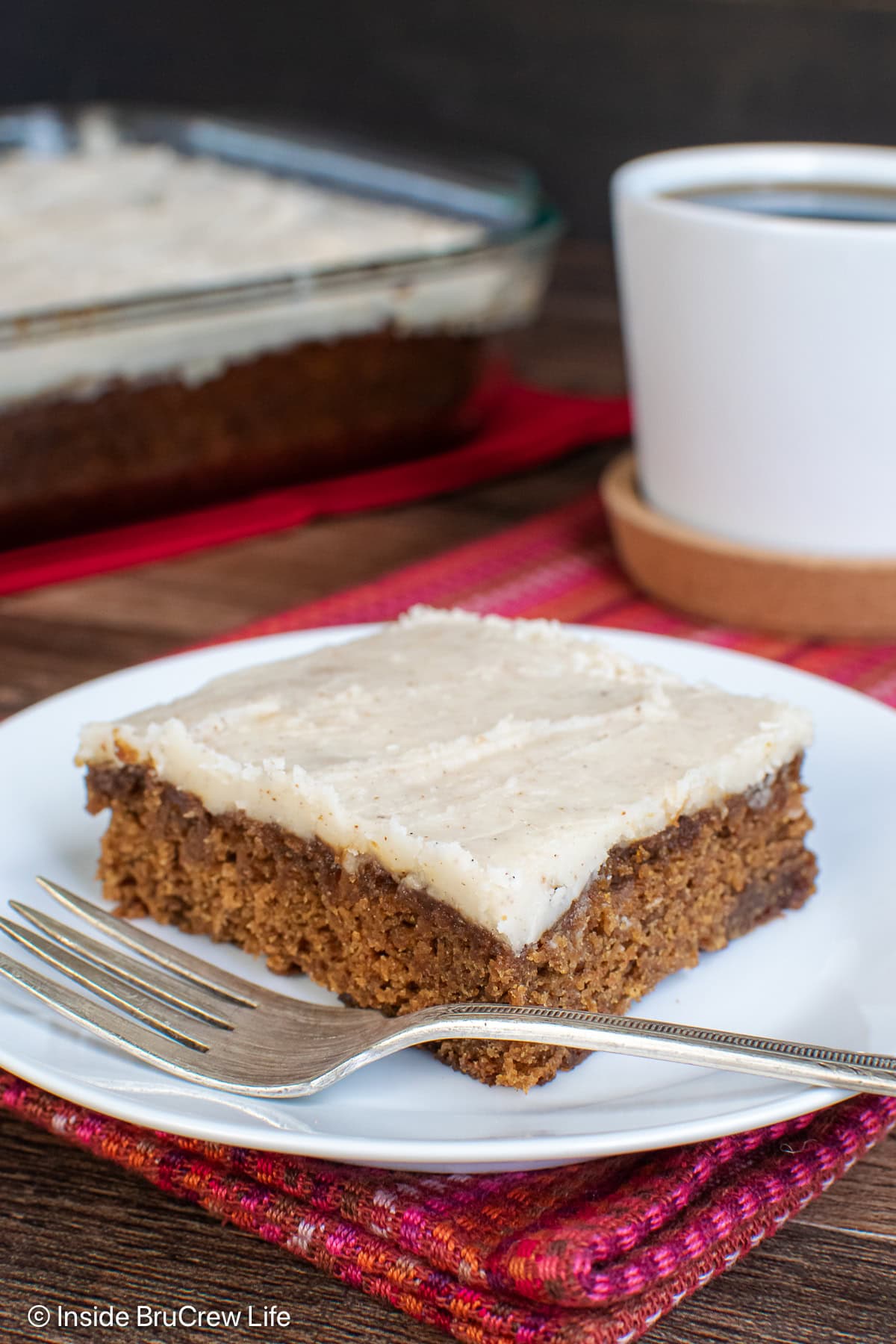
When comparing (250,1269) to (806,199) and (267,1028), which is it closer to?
(267,1028)

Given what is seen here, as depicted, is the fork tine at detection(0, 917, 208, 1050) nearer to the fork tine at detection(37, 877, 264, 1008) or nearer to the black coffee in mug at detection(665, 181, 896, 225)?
the fork tine at detection(37, 877, 264, 1008)

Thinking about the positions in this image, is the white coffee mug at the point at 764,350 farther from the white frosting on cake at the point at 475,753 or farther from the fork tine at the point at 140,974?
the fork tine at the point at 140,974

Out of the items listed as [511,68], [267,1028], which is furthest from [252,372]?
[511,68]

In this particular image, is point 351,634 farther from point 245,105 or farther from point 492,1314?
point 245,105

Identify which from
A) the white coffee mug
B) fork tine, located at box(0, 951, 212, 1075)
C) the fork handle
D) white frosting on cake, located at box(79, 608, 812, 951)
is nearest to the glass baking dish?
the white coffee mug

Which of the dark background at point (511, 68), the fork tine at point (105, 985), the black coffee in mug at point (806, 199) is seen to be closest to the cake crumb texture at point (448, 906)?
the fork tine at point (105, 985)

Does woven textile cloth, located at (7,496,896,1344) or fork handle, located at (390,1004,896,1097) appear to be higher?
fork handle, located at (390,1004,896,1097)
